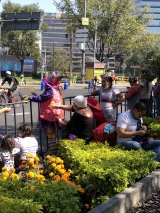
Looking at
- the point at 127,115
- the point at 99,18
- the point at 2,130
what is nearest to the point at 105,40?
the point at 99,18

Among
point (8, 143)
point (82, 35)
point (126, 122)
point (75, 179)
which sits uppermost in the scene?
point (82, 35)

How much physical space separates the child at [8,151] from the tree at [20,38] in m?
64.4

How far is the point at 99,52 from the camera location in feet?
209

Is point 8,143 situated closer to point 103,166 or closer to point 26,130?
point 26,130

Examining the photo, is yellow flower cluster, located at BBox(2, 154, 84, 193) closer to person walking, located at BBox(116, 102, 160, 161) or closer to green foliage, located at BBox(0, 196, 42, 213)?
green foliage, located at BBox(0, 196, 42, 213)

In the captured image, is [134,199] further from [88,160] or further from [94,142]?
[94,142]

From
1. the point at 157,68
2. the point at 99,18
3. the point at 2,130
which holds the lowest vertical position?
the point at 2,130

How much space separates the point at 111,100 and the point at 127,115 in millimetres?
1792

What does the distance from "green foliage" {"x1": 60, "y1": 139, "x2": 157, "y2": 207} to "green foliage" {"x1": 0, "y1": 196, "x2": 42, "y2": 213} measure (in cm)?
96

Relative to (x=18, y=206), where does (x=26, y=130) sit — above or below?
above

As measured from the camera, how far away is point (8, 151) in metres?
5.86

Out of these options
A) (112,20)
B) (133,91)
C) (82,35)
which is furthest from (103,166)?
(112,20)

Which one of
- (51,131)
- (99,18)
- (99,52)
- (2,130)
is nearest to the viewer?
(51,131)

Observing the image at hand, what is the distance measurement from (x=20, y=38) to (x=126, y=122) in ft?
220
